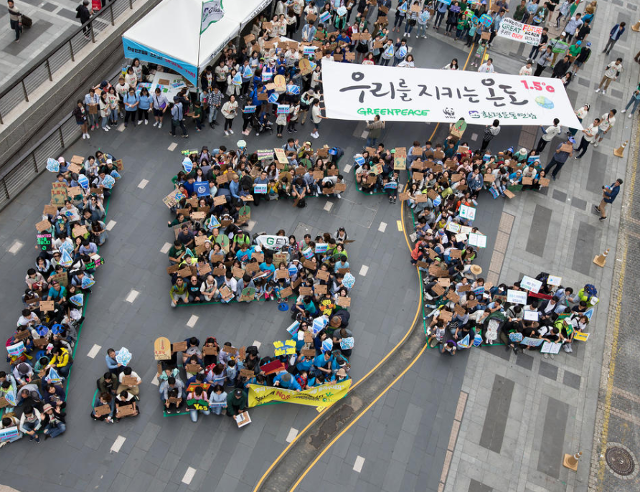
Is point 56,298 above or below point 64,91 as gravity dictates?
below

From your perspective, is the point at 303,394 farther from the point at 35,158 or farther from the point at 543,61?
the point at 543,61

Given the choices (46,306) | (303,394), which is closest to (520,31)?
(303,394)

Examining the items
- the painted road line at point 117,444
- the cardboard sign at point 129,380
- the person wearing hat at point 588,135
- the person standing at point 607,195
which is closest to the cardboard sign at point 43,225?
the cardboard sign at point 129,380

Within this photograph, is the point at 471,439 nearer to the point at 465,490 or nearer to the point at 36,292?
the point at 465,490

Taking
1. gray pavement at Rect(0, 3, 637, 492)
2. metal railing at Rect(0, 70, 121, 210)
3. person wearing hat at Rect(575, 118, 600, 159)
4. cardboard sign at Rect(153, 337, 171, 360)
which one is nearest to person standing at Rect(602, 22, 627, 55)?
person wearing hat at Rect(575, 118, 600, 159)

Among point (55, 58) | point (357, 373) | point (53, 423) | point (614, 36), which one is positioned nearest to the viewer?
point (53, 423)
